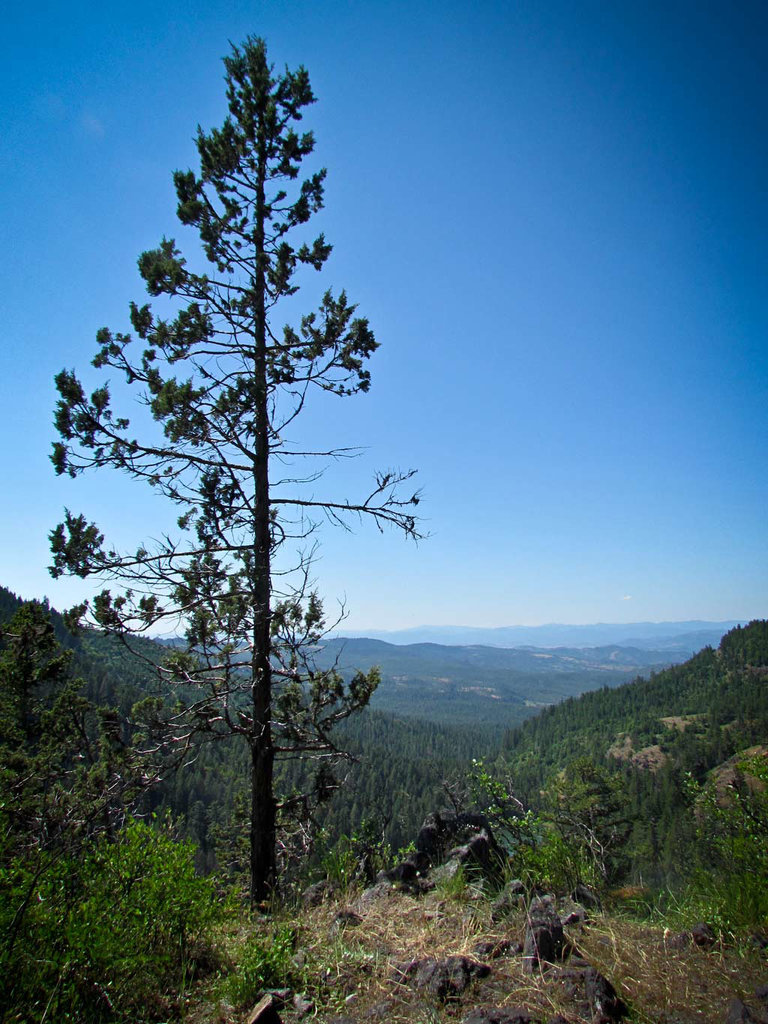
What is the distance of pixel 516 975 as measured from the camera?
278 cm

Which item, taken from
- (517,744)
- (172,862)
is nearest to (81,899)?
(172,862)

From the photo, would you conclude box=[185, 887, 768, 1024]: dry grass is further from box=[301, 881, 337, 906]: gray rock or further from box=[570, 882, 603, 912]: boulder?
box=[301, 881, 337, 906]: gray rock

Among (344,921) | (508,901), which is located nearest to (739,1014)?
(508,901)

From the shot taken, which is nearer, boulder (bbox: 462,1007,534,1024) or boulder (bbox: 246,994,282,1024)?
boulder (bbox: 462,1007,534,1024)

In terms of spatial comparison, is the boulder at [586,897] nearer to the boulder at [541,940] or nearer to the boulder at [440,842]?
the boulder at [541,940]

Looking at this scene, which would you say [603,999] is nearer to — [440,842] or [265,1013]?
[265,1013]

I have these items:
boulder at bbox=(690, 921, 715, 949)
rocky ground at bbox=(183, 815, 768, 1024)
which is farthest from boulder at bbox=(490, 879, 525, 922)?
boulder at bbox=(690, 921, 715, 949)

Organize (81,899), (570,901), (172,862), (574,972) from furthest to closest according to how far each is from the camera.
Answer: (570,901), (172,862), (81,899), (574,972)

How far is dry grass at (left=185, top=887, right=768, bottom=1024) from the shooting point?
7.79ft

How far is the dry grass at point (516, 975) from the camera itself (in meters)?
2.38

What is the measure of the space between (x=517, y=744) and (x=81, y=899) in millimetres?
206017

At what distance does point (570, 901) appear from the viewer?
11.7 feet

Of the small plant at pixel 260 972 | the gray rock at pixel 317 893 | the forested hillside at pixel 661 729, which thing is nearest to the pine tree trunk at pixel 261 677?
the gray rock at pixel 317 893

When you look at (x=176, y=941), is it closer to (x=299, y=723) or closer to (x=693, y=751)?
(x=299, y=723)
